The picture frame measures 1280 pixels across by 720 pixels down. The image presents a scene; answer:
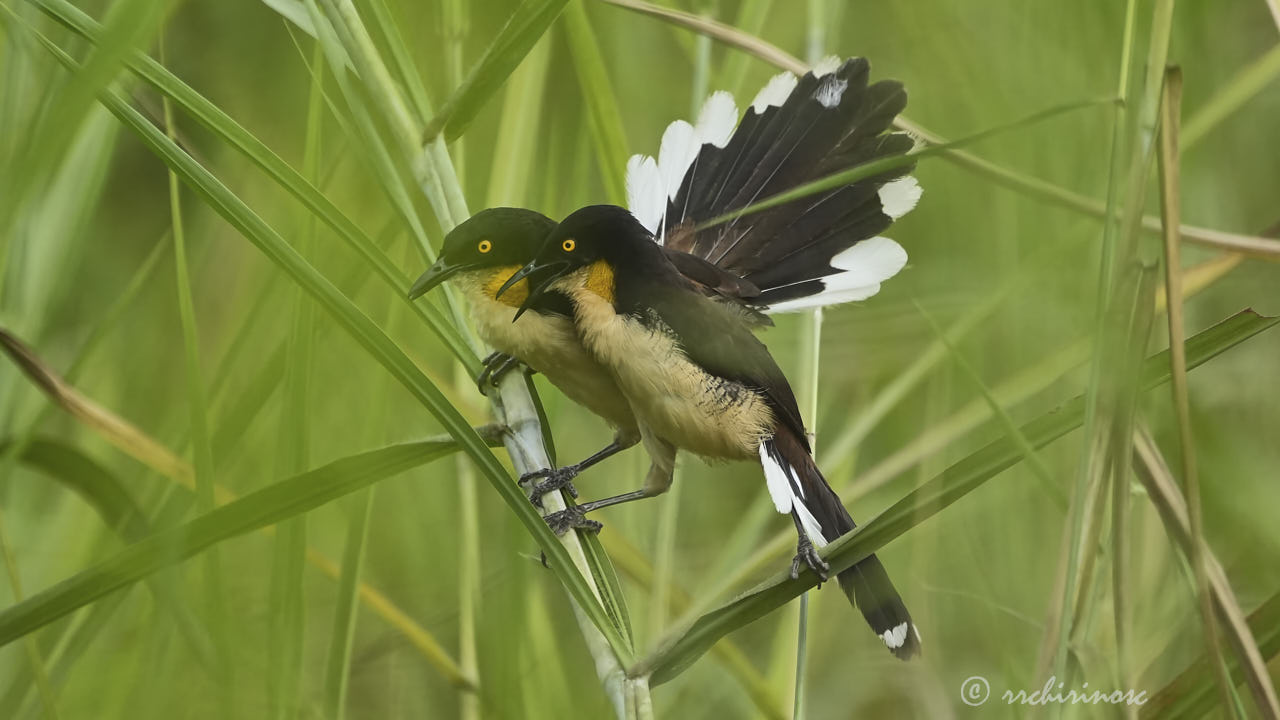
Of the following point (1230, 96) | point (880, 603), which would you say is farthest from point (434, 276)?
point (1230, 96)

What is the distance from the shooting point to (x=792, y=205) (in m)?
2.21

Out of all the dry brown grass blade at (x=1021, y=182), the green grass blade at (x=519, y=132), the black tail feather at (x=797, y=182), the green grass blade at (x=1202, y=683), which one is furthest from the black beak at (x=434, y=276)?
the green grass blade at (x=1202, y=683)

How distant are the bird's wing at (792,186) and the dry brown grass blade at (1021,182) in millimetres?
328

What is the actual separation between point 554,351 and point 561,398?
46cm

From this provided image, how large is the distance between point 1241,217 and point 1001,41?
1011 millimetres

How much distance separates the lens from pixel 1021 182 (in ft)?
4.44

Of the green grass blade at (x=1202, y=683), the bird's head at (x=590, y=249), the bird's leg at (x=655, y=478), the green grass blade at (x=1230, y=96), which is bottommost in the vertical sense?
the green grass blade at (x=1202, y=683)

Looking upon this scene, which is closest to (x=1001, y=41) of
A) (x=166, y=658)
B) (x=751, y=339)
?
(x=751, y=339)

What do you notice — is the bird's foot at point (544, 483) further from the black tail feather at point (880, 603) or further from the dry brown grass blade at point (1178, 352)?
the dry brown grass blade at point (1178, 352)

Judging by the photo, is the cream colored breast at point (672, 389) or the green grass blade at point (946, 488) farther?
the cream colored breast at point (672, 389)

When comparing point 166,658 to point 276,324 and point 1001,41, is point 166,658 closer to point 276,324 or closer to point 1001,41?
point 276,324

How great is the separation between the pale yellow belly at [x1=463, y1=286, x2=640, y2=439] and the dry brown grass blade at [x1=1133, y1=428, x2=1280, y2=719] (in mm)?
878

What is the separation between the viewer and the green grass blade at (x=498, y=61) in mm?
1233

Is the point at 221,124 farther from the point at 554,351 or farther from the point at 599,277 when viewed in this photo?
the point at 554,351
